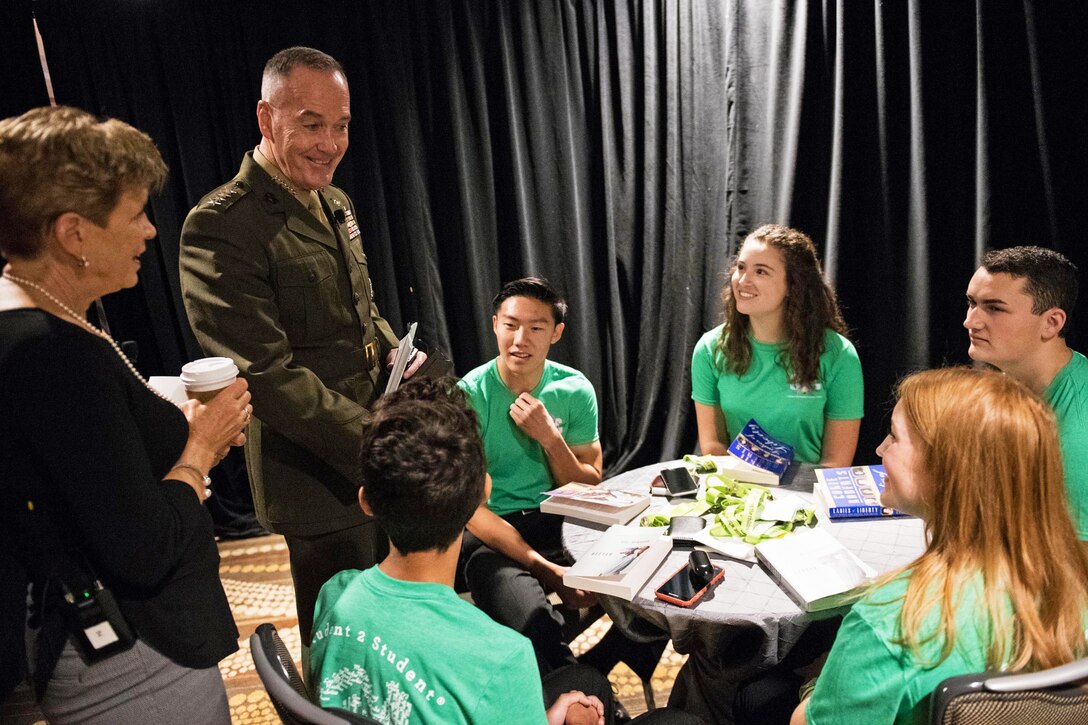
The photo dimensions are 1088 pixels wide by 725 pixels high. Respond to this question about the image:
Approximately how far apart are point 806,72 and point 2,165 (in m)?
3.18

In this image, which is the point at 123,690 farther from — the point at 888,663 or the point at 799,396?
the point at 799,396

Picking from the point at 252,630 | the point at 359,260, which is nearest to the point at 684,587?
the point at 359,260

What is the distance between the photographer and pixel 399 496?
3.99 ft

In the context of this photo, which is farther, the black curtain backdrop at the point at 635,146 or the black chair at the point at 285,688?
the black curtain backdrop at the point at 635,146

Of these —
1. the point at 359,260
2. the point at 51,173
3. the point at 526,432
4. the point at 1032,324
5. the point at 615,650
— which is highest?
the point at 51,173

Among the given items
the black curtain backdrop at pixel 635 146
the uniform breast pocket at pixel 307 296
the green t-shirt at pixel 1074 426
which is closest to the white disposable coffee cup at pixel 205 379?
the uniform breast pocket at pixel 307 296

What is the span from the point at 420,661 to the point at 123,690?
1.52ft

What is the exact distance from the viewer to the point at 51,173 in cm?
105

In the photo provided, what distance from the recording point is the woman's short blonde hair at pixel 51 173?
1.04 meters

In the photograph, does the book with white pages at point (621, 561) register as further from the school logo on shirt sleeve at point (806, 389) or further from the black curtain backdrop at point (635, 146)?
the black curtain backdrop at point (635, 146)

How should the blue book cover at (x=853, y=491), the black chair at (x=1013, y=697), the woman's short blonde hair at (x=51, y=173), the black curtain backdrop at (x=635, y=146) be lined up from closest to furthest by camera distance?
the black chair at (x=1013, y=697) < the woman's short blonde hair at (x=51, y=173) < the blue book cover at (x=853, y=491) < the black curtain backdrop at (x=635, y=146)

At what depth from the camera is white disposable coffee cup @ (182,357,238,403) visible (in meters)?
1.41

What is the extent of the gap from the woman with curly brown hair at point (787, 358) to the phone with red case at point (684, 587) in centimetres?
96

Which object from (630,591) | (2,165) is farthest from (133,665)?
(630,591)
